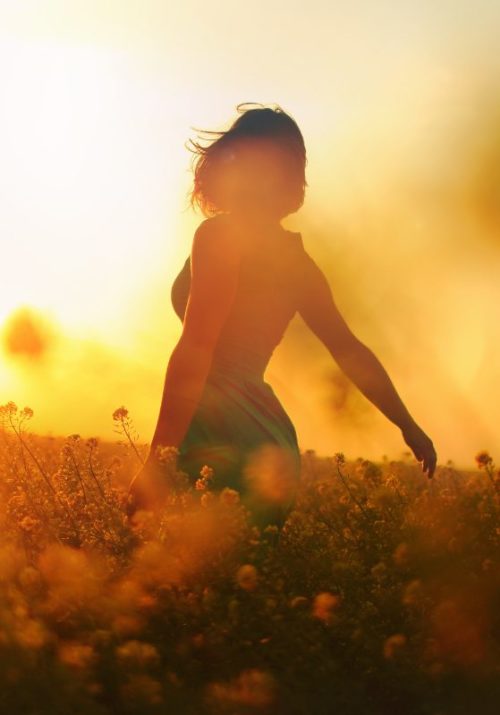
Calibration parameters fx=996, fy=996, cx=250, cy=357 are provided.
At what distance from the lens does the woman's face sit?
426 centimetres

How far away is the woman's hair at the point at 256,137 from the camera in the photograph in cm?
429

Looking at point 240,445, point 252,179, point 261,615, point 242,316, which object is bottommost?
point 261,615

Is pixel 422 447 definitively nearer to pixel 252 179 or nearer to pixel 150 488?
pixel 150 488

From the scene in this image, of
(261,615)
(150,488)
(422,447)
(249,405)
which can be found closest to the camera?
(261,615)

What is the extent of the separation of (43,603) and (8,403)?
224cm

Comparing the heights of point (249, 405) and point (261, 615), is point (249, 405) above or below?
above

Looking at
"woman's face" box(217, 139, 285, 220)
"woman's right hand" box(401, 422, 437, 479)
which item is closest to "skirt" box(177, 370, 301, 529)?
"woman's right hand" box(401, 422, 437, 479)

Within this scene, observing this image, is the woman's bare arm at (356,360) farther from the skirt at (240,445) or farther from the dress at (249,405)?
the skirt at (240,445)

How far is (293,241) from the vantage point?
4.45m

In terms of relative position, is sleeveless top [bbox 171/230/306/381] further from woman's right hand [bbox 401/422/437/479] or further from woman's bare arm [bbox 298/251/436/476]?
woman's right hand [bbox 401/422/437/479]

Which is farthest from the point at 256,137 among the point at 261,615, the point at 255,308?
the point at 261,615

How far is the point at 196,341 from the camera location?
402 centimetres

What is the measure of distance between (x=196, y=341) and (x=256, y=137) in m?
0.97

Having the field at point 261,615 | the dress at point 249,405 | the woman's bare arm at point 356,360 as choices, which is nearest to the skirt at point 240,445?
the dress at point 249,405
